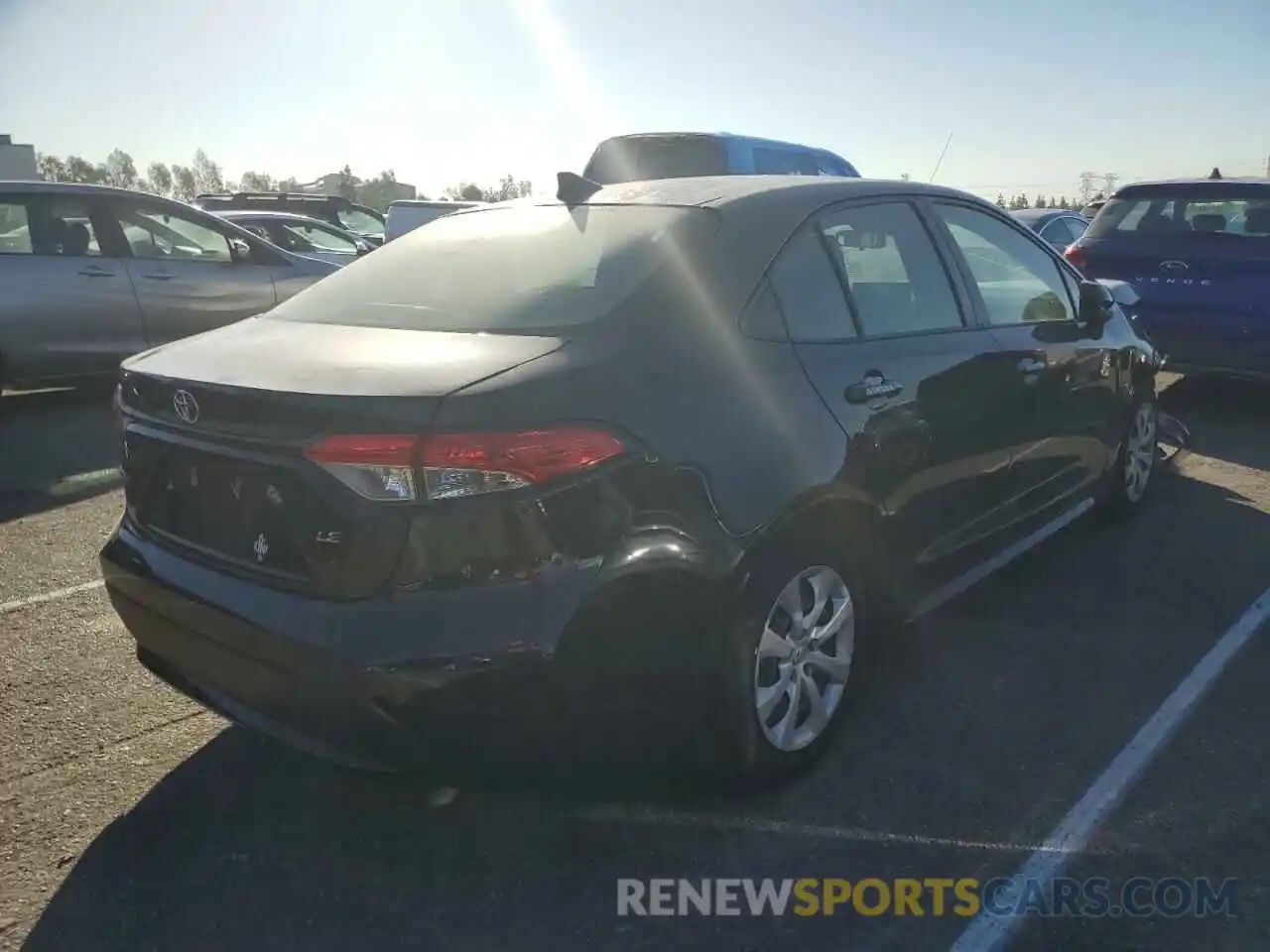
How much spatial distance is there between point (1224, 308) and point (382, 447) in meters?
6.77

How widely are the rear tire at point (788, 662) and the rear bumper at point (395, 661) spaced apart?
1.79ft

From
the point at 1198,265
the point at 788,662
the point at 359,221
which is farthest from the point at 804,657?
the point at 359,221

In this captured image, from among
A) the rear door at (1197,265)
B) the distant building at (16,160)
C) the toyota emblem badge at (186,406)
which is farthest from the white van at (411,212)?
the distant building at (16,160)

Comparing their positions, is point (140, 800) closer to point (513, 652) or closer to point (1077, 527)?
point (513, 652)

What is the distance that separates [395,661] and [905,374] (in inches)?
71.2

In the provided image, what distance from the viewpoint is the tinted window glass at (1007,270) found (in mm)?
3873

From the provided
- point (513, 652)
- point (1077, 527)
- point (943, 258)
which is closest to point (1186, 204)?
point (1077, 527)

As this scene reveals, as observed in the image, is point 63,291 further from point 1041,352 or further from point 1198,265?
point 1198,265

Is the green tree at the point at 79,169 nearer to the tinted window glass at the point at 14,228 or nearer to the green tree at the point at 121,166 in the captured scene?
the green tree at the point at 121,166

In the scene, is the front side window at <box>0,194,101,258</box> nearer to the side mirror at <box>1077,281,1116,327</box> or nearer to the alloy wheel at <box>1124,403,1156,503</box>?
the side mirror at <box>1077,281,1116,327</box>

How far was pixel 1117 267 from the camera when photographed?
776cm

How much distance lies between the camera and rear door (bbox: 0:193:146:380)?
7.26m

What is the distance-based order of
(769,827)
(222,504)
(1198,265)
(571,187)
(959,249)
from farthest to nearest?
(1198,265) → (959,249) → (571,187) → (769,827) → (222,504)

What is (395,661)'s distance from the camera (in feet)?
7.31
